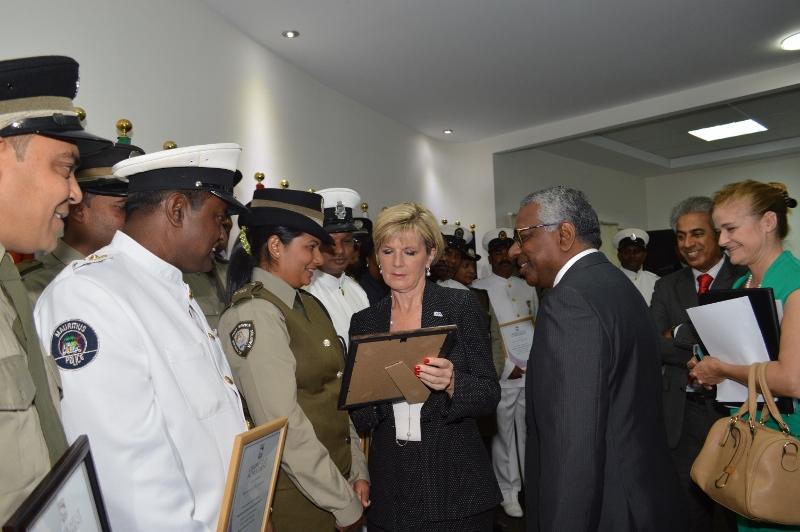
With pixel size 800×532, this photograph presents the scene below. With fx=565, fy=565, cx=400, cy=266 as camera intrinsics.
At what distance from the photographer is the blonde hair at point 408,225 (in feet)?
6.89

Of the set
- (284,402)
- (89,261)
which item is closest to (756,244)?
(284,402)

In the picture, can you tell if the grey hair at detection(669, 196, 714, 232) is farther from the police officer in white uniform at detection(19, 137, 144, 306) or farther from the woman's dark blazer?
the police officer in white uniform at detection(19, 137, 144, 306)

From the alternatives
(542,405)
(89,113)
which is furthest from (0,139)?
(89,113)

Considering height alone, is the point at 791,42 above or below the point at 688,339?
above

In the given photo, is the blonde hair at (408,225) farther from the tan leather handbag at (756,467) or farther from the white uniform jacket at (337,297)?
the tan leather handbag at (756,467)

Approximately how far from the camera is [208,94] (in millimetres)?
3412

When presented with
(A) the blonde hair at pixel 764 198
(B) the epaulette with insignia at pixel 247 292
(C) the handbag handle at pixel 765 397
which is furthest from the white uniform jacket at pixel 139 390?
(A) the blonde hair at pixel 764 198

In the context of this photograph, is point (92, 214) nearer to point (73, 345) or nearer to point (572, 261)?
point (73, 345)

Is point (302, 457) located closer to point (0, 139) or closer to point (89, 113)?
point (0, 139)

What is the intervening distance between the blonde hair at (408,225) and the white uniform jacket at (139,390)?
3.07 feet

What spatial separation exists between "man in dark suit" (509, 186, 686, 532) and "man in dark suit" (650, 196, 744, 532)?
109 cm

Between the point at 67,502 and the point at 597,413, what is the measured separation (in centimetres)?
109

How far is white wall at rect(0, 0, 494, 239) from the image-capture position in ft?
8.53

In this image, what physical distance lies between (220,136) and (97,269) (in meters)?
2.45
